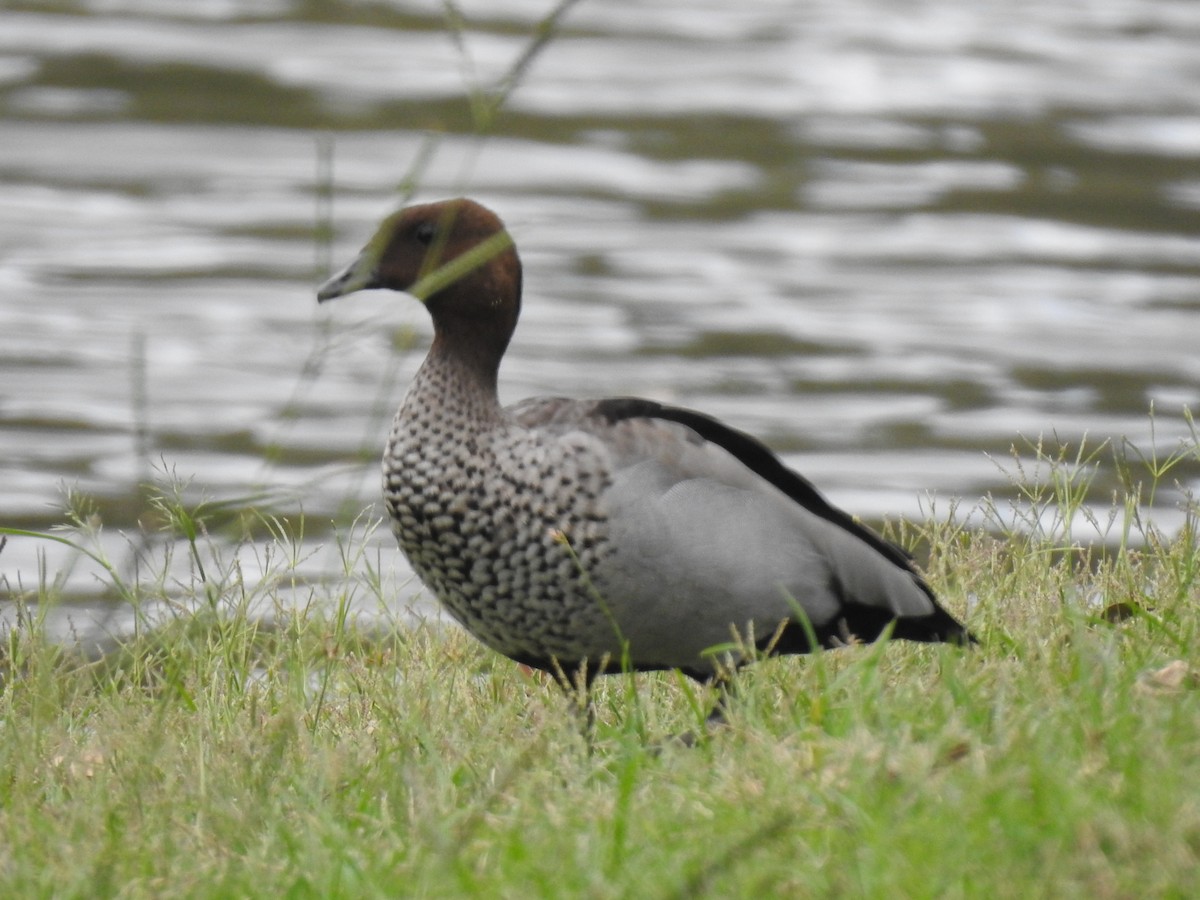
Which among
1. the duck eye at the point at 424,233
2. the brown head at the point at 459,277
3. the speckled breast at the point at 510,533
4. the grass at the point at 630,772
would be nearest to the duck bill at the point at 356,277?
the brown head at the point at 459,277

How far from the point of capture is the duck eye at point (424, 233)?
5117mm

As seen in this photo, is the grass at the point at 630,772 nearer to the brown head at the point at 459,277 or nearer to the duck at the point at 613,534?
the duck at the point at 613,534

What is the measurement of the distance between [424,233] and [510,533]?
859 mm

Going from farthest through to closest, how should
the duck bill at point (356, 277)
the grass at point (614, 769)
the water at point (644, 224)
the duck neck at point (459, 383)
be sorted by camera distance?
the water at point (644, 224) → the duck bill at point (356, 277) → the duck neck at point (459, 383) → the grass at point (614, 769)

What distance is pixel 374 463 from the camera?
30.3 feet

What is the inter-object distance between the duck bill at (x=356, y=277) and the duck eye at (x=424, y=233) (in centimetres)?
13

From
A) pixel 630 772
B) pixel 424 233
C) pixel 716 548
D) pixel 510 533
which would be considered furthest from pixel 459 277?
pixel 630 772

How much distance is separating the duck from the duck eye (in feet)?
0.11

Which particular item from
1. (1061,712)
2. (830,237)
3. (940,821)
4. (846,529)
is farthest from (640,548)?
(830,237)

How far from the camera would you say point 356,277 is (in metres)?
5.12

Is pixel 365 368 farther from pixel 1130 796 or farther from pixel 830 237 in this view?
pixel 1130 796

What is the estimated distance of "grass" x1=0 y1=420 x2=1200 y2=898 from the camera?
3.33 m

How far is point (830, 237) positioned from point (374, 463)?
454 cm

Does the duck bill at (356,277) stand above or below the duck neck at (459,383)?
above
